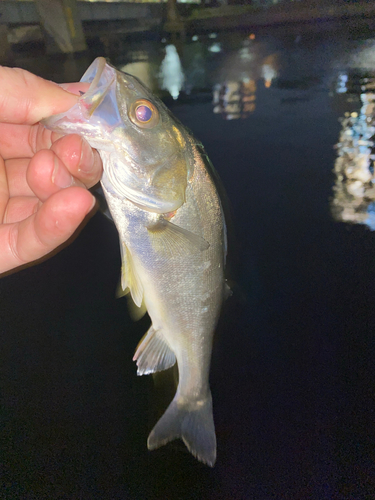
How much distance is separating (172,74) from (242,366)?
10.8 m

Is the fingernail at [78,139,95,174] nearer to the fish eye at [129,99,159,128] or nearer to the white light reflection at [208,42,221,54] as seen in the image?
the fish eye at [129,99,159,128]

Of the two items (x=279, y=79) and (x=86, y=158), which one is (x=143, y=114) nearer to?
(x=86, y=158)

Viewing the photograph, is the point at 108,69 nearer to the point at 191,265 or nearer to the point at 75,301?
the point at 191,265

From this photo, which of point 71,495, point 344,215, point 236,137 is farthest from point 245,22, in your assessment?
point 71,495

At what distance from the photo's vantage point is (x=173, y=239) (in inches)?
47.4

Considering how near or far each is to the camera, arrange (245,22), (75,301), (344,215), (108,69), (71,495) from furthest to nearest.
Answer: (245,22) < (344,215) < (75,301) < (71,495) < (108,69)

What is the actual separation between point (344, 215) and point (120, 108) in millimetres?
3205

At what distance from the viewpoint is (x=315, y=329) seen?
8.38 ft

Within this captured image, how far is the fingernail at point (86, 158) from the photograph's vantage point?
109 centimetres

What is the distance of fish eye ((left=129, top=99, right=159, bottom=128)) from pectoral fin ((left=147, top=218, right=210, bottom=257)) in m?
0.39

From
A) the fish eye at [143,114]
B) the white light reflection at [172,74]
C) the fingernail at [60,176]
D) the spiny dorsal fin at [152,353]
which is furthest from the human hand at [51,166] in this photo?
the white light reflection at [172,74]

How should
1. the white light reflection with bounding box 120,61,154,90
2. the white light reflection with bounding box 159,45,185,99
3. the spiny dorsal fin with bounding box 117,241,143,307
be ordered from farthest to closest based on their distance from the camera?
the white light reflection with bounding box 120,61,154,90 < the white light reflection with bounding box 159,45,185,99 < the spiny dorsal fin with bounding box 117,241,143,307

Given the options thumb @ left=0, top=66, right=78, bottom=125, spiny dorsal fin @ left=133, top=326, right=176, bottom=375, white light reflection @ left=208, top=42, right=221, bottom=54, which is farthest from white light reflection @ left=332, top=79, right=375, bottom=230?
white light reflection @ left=208, top=42, right=221, bottom=54

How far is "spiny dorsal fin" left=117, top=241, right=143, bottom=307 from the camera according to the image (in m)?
1.30
